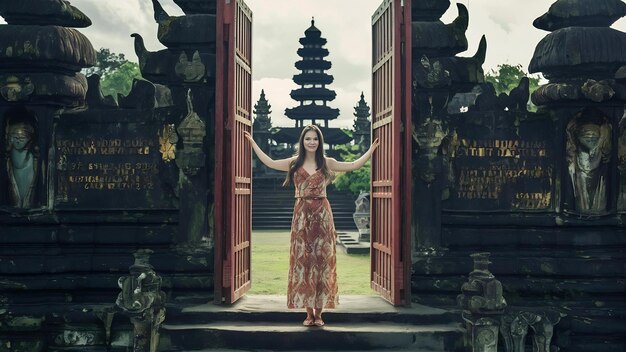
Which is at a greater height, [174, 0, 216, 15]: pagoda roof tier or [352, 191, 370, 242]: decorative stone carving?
[174, 0, 216, 15]: pagoda roof tier

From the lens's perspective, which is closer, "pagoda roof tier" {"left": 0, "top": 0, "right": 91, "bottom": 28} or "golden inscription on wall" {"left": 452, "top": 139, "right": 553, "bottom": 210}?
"pagoda roof tier" {"left": 0, "top": 0, "right": 91, "bottom": 28}

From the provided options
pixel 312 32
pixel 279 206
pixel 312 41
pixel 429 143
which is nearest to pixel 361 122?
pixel 312 41

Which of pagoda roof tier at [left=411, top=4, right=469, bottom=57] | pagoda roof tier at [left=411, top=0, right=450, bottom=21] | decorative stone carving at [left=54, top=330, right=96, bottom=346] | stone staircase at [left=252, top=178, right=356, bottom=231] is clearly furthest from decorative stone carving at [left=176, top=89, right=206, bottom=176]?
stone staircase at [left=252, top=178, right=356, bottom=231]

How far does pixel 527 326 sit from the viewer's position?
6.93 meters

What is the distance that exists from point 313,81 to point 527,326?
1696 inches

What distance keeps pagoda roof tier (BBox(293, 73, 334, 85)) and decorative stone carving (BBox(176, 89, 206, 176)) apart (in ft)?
136

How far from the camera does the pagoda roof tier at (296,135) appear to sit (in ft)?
156

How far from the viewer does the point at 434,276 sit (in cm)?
800

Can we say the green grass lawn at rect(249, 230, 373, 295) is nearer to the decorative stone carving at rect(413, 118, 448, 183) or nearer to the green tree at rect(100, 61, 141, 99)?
the decorative stone carving at rect(413, 118, 448, 183)

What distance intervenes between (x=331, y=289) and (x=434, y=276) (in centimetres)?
142

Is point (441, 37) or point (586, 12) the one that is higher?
point (586, 12)

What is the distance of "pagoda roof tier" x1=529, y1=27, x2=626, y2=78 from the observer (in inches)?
305

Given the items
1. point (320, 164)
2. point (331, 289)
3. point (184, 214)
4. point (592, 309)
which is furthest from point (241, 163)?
point (592, 309)

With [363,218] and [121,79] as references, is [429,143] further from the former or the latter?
[121,79]
